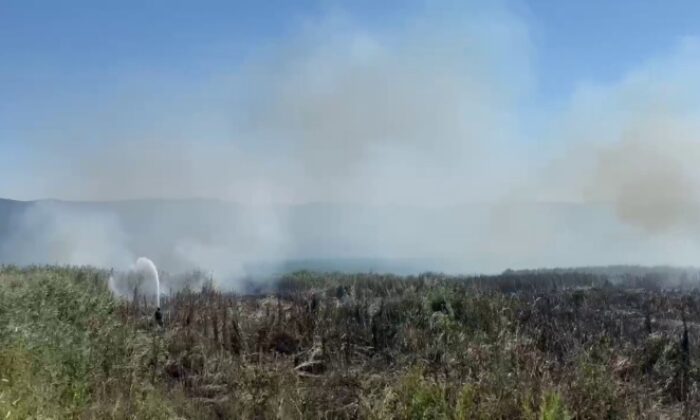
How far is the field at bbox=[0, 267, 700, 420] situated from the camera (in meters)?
6.79

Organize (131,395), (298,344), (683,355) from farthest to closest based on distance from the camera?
(298,344), (683,355), (131,395)

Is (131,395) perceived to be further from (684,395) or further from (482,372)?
(684,395)

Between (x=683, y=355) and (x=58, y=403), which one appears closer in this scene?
(x=58, y=403)

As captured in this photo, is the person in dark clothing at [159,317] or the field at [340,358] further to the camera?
the person in dark clothing at [159,317]

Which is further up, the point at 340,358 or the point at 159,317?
the point at 159,317

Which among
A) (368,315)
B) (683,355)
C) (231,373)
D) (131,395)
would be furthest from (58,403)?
(683,355)

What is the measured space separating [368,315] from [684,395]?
5.32 metres

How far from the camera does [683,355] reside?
9.08 meters

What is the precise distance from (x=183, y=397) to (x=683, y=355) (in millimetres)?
6731

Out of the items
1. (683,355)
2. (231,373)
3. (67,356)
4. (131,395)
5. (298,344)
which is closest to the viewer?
(131,395)

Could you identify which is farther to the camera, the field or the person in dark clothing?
the person in dark clothing

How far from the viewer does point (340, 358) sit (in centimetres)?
913

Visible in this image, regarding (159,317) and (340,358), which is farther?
(159,317)

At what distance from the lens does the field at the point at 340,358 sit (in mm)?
6789
